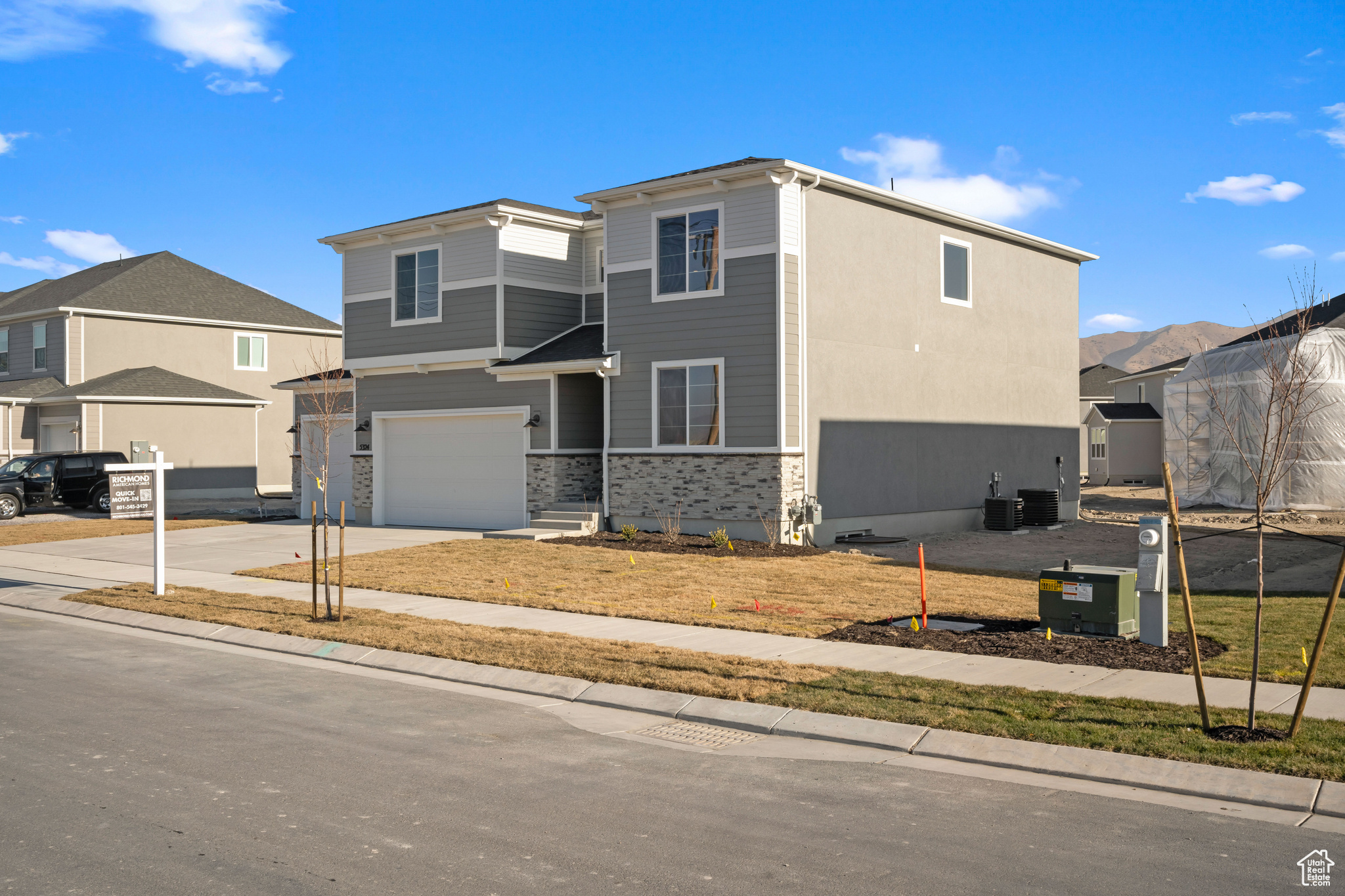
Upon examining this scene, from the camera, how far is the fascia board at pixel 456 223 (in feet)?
79.5

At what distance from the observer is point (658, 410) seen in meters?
22.1

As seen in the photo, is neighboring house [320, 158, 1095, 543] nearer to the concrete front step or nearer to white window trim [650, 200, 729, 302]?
white window trim [650, 200, 729, 302]

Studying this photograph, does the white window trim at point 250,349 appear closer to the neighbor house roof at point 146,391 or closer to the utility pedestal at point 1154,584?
the neighbor house roof at point 146,391

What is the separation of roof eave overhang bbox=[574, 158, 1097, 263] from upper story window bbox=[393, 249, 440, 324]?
4.95m

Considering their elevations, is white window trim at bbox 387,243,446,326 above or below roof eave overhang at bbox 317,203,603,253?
below

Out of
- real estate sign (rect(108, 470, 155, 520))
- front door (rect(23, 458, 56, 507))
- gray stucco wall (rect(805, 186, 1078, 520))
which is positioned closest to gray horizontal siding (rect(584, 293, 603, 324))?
gray stucco wall (rect(805, 186, 1078, 520))

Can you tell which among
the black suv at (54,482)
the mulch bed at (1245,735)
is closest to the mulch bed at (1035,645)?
the mulch bed at (1245,735)

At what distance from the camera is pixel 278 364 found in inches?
1791

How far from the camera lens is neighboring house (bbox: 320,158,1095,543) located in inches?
822

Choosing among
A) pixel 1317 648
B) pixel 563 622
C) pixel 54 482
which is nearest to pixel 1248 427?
pixel 563 622

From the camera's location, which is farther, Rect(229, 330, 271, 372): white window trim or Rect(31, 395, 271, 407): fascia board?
Rect(229, 330, 271, 372): white window trim

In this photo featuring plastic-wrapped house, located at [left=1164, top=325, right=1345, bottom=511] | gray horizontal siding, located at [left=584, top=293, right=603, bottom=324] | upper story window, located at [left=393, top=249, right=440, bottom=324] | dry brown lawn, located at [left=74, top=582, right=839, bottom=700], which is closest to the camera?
dry brown lawn, located at [left=74, top=582, right=839, bottom=700]

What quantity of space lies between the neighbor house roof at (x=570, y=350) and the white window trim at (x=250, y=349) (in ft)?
77.9

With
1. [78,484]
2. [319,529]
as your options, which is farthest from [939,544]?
[78,484]
